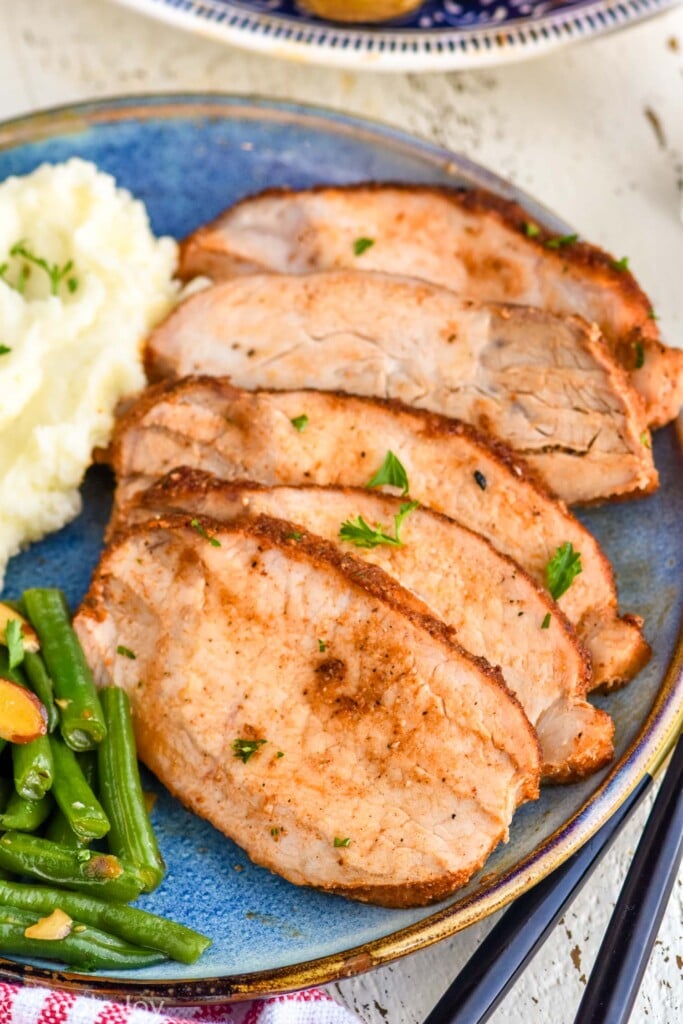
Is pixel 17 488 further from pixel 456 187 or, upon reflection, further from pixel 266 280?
pixel 456 187

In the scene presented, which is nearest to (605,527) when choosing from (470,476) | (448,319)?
(470,476)

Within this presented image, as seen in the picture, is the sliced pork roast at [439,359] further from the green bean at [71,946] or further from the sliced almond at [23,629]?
the green bean at [71,946]

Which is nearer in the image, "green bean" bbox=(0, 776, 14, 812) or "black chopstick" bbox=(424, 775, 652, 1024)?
"black chopstick" bbox=(424, 775, 652, 1024)

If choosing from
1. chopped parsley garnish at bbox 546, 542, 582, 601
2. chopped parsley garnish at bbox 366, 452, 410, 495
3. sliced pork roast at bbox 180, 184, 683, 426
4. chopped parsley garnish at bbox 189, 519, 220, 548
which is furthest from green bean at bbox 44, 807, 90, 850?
sliced pork roast at bbox 180, 184, 683, 426

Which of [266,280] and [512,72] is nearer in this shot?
[266,280]

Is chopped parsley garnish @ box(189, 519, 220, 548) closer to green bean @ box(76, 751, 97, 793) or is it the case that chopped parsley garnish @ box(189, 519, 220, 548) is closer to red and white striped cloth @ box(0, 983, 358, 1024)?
green bean @ box(76, 751, 97, 793)

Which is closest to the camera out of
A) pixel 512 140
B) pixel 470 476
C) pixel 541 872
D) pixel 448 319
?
pixel 541 872

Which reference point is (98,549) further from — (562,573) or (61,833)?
(562,573)

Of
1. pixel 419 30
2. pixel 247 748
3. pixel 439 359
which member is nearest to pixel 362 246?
pixel 439 359
